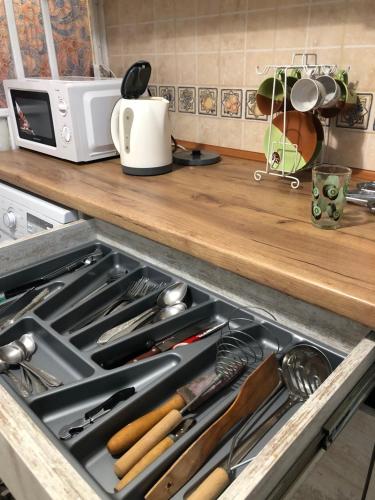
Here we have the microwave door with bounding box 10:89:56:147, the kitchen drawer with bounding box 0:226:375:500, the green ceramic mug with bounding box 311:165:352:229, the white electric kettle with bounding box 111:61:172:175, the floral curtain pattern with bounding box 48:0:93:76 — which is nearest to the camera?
the kitchen drawer with bounding box 0:226:375:500

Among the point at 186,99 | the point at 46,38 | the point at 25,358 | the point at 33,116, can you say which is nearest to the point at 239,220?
the point at 25,358

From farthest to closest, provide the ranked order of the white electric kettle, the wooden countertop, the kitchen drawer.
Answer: the white electric kettle → the wooden countertop → the kitchen drawer

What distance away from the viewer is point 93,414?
0.63 metres

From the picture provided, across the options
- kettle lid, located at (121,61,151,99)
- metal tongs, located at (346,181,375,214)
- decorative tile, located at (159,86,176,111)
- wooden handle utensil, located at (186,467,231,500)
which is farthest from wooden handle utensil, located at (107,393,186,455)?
decorative tile, located at (159,86,176,111)

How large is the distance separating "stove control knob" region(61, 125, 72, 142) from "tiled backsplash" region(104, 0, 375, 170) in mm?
459

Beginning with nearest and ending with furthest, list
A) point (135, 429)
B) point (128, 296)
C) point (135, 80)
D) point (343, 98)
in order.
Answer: point (135, 429)
point (128, 296)
point (343, 98)
point (135, 80)

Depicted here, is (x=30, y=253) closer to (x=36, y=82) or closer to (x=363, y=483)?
(x=36, y=82)

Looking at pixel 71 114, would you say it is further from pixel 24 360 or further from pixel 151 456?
pixel 151 456

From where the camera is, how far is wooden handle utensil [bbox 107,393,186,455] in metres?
0.58

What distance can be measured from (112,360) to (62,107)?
2.89 feet

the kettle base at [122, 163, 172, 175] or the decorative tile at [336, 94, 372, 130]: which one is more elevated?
the decorative tile at [336, 94, 372, 130]

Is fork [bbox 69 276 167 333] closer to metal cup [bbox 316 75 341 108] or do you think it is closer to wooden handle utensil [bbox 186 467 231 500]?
wooden handle utensil [bbox 186 467 231 500]

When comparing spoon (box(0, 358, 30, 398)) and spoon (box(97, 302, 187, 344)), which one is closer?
spoon (box(0, 358, 30, 398))

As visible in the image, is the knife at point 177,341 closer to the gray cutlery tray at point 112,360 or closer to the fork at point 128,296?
the gray cutlery tray at point 112,360
